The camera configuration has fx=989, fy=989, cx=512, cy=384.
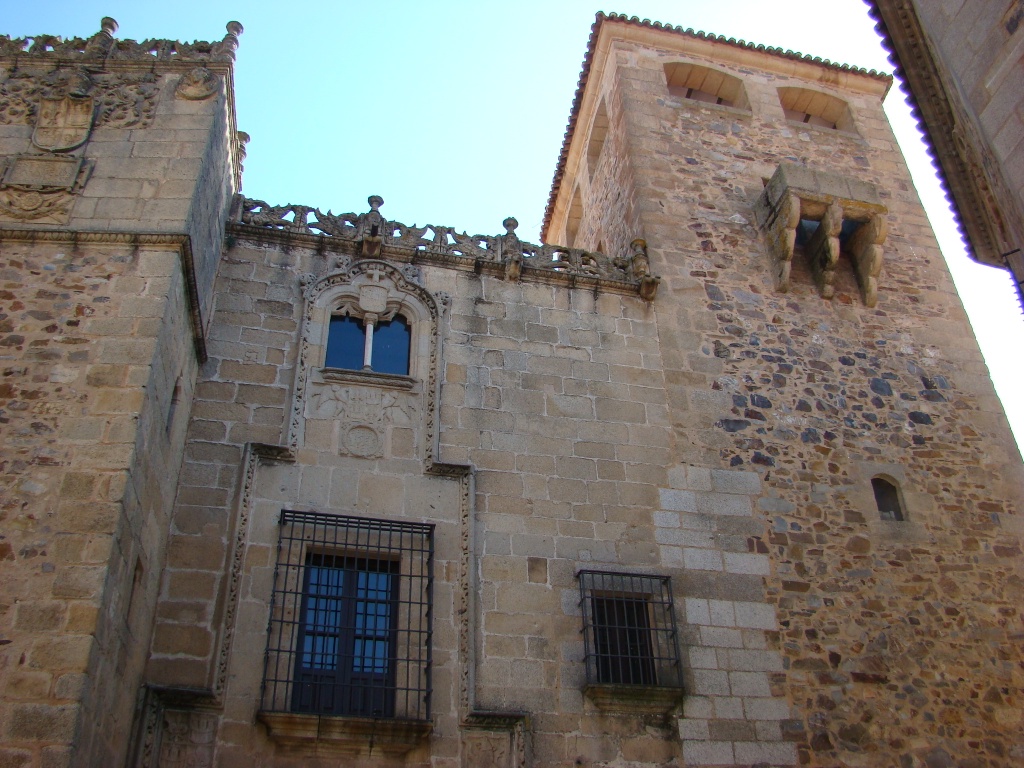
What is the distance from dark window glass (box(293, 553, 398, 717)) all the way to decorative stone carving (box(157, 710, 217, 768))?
2.21 feet

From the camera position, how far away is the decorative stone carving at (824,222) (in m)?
11.6

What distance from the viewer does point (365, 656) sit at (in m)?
7.92

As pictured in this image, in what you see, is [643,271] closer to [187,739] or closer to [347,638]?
[347,638]

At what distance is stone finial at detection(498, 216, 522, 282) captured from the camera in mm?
10500

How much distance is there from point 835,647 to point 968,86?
492cm

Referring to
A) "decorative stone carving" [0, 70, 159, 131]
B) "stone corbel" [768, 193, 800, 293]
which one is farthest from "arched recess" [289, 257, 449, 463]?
"stone corbel" [768, 193, 800, 293]

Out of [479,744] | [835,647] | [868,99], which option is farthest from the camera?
[868,99]

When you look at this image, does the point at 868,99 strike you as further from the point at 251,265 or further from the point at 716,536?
the point at 251,265

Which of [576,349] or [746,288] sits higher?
[746,288]

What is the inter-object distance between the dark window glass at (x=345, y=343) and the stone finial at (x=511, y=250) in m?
1.75

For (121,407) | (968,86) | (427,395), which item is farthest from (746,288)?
(121,407)

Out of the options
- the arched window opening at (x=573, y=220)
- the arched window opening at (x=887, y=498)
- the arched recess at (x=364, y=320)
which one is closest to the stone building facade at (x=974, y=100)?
the arched window opening at (x=887, y=498)

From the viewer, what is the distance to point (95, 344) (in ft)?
23.6

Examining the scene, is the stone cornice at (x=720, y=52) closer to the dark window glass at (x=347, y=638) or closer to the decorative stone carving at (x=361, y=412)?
the decorative stone carving at (x=361, y=412)
